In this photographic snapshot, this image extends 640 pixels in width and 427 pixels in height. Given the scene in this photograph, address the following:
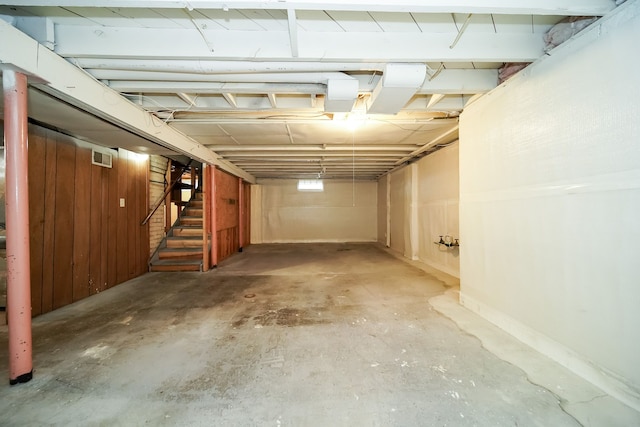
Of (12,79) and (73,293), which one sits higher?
(12,79)

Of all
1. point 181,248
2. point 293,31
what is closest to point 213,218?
point 181,248

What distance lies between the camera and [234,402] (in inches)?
55.1

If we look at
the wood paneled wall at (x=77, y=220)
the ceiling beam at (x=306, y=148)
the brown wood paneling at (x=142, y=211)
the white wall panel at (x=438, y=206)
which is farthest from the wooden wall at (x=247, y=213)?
the white wall panel at (x=438, y=206)

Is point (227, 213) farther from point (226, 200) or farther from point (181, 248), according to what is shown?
point (181, 248)

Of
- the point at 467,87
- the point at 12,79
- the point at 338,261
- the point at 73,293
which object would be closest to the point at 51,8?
the point at 12,79

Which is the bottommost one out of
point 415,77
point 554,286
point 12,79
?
point 554,286

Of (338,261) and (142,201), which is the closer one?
(142,201)

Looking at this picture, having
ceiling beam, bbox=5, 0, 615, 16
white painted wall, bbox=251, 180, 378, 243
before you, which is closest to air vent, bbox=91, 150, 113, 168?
ceiling beam, bbox=5, 0, 615, 16

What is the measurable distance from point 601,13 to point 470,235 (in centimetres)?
191

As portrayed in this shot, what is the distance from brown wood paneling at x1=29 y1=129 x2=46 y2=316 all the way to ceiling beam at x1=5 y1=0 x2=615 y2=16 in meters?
1.77

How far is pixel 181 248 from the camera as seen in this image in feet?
16.1

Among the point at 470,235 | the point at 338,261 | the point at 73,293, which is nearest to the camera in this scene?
the point at 470,235

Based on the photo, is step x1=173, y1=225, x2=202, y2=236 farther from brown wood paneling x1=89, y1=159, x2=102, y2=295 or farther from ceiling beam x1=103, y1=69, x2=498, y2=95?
ceiling beam x1=103, y1=69, x2=498, y2=95

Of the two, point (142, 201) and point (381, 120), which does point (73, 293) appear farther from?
point (381, 120)
